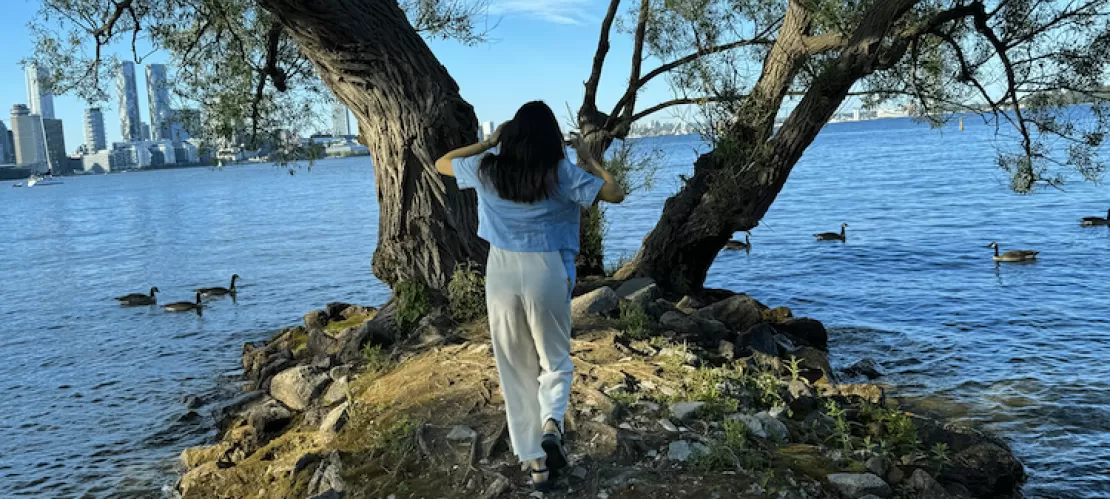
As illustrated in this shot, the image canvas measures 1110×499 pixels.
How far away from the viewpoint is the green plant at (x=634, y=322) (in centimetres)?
837

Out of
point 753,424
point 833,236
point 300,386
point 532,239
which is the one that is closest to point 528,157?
point 532,239

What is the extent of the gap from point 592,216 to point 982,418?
6.29 metres

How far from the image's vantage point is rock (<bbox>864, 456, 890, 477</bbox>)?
5672 mm

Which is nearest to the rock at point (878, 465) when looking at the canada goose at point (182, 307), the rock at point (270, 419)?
the rock at point (270, 419)

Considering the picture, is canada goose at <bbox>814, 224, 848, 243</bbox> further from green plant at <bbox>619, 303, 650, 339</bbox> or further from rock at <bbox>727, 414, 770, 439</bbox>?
rock at <bbox>727, 414, 770, 439</bbox>

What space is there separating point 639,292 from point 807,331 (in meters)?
3.89

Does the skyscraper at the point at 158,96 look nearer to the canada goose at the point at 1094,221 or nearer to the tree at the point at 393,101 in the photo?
the tree at the point at 393,101

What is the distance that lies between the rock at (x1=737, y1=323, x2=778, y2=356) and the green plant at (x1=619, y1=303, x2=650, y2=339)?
1371mm

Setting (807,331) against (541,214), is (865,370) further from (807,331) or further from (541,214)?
(541,214)

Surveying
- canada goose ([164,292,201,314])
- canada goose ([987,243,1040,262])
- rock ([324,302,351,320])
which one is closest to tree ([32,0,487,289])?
rock ([324,302,351,320])

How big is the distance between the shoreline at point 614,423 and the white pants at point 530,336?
0.47 meters

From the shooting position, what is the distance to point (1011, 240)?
2283 centimetres

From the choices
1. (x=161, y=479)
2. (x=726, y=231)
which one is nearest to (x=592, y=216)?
(x=726, y=231)

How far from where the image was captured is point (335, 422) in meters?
7.13
